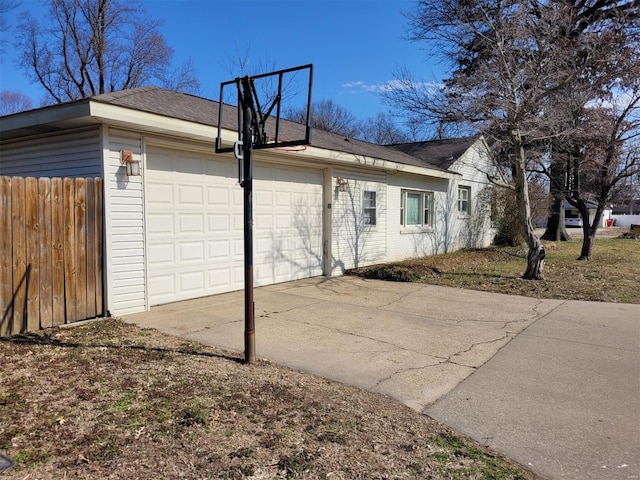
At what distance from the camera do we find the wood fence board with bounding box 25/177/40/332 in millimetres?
5492

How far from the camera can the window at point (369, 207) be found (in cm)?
1220

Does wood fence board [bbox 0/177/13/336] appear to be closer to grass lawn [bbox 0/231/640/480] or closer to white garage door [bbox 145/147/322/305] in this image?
grass lawn [bbox 0/231/640/480]

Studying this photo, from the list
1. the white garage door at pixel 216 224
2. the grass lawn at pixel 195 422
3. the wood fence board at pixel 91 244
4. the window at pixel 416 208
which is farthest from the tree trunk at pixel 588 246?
the wood fence board at pixel 91 244

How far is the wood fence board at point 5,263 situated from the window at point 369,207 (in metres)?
8.38

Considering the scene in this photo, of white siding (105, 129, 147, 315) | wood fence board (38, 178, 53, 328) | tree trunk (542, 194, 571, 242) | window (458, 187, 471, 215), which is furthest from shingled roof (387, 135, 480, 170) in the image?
wood fence board (38, 178, 53, 328)

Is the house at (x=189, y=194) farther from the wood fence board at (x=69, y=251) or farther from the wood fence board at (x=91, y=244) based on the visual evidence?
the wood fence board at (x=69, y=251)

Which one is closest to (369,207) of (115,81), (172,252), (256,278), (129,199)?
(256,278)

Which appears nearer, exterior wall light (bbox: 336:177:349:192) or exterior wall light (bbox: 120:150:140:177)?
exterior wall light (bbox: 120:150:140:177)

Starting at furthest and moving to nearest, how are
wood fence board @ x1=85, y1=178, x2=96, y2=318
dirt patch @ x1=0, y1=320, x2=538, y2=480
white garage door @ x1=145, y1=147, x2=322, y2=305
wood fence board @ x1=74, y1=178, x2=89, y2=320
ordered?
white garage door @ x1=145, y1=147, x2=322, y2=305 < wood fence board @ x1=85, y1=178, x2=96, y2=318 < wood fence board @ x1=74, y1=178, x2=89, y2=320 < dirt patch @ x1=0, y1=320, x2=538, y2=480

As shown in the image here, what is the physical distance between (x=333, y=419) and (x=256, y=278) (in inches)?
233

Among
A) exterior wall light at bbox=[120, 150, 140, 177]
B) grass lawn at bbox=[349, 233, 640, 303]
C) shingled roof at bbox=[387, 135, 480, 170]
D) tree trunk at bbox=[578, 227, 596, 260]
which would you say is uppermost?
shingled roof at bbox=[387, 135, 480, 170]

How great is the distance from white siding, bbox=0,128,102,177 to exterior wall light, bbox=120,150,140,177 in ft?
1.02

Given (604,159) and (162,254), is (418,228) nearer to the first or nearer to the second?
(604,159)

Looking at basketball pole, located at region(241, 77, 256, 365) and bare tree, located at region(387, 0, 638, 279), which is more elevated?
bare tree, located at region(387, 0, 638, 279)
